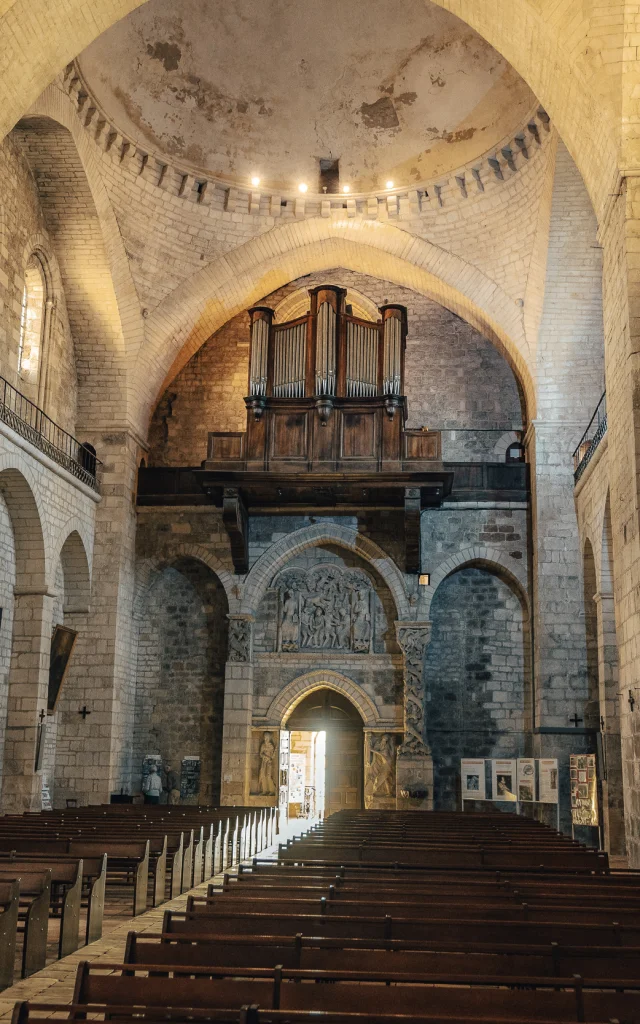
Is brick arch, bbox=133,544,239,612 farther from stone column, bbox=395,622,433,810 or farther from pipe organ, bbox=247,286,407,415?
stone column, bbox=395,622,433,810

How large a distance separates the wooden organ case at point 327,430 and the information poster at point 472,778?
4060mm

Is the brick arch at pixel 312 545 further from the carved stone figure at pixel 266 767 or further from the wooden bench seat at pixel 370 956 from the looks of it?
the wooden bench seat at pixel 370 956

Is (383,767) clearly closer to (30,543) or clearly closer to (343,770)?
(343,770)

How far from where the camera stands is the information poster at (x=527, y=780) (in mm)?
17031

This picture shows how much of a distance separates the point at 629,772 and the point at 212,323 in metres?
14.4

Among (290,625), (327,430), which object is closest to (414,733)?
(290,625)

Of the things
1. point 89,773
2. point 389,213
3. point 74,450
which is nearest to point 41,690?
point 89,773

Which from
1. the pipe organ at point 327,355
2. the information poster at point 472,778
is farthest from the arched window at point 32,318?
the information poster at point 472,778

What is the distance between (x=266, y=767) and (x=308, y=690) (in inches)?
69.3

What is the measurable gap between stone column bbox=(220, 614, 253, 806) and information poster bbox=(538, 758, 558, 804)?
587cm

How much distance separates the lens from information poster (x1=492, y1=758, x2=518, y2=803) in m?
17.6

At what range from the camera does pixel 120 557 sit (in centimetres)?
1959

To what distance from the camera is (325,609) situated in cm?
2083

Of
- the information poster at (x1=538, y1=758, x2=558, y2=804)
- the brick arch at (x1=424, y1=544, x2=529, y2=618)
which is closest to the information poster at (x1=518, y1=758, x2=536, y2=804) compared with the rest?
the information poster at (x1=538, y1=758, x2=558, y2=804)
